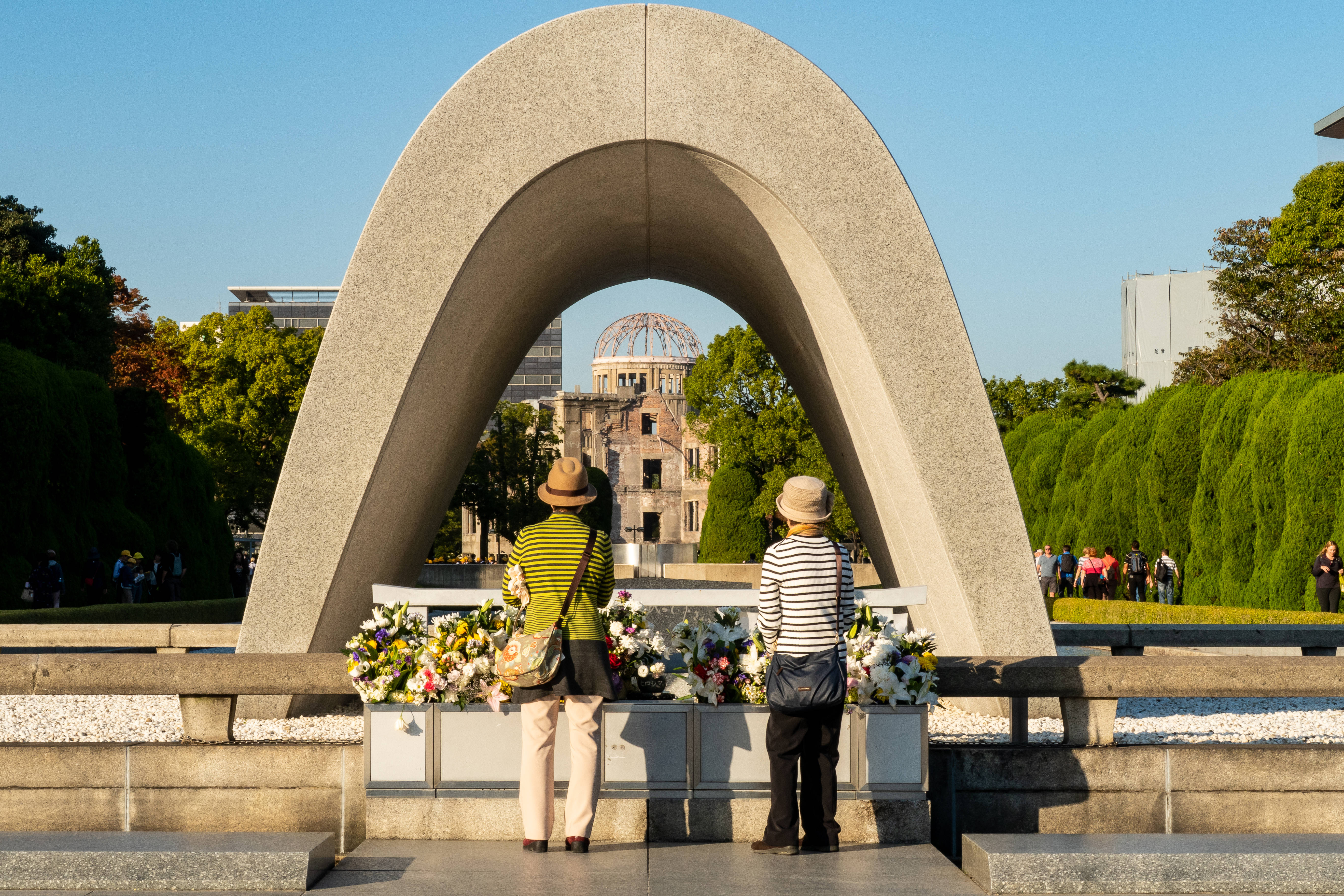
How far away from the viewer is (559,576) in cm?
539

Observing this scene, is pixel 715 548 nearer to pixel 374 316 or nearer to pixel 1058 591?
pixel 1058 591

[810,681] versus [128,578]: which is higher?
[810,681]

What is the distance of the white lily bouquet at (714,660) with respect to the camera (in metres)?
5.83

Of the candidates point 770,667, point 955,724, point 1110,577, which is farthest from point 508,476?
point 770,667

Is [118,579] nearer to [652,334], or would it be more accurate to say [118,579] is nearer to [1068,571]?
[1068,571]

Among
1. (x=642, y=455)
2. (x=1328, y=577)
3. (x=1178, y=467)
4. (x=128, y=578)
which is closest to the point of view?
(x=1328, y=577)

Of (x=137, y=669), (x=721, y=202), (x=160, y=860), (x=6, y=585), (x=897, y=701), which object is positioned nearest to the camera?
(x=160, y=860)

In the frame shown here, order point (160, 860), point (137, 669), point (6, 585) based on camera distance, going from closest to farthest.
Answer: point (160, 860)
point (137, 669)
point (6, 585)

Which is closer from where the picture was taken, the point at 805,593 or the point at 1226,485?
the point at 805,593

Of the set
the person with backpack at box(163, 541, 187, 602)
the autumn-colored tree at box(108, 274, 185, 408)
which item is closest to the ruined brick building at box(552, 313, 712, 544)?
the autumn-colored tree at box(108, 274, 185, 408)

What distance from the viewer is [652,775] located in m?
5.81

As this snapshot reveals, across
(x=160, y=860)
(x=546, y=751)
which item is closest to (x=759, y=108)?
(x=546, y=751)

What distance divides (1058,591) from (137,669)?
100 ft

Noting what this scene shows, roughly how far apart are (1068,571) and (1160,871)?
2657 centimetres
